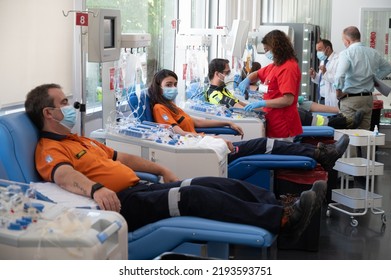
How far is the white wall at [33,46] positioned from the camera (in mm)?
3438

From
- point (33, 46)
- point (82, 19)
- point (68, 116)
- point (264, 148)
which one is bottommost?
point (264, 148)

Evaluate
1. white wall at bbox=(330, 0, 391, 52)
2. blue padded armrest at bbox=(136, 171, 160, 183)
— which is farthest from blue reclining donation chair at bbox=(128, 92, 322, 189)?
white wall at bbox=(330, 0, 391, 52)

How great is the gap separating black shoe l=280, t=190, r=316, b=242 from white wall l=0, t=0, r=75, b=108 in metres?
1.60

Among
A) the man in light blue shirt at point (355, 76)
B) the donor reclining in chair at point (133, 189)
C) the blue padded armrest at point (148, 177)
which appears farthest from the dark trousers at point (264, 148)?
the man in light blue shirt at point (355, 76)

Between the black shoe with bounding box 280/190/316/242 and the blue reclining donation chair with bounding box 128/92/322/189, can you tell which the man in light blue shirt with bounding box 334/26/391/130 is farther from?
the black shoe with bounding box 280/190/316/242

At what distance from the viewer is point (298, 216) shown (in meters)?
3.00

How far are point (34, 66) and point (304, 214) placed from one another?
70.8 inches

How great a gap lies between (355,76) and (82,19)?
386cm

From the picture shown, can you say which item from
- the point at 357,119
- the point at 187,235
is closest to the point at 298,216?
the point at 187,235

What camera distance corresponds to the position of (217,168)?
3744 millimetres

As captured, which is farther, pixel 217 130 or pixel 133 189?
pixel 217 130

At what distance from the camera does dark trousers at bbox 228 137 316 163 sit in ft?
15.2

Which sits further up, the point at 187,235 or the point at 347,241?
the point at 187,235

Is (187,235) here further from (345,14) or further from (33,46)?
(345,14)
